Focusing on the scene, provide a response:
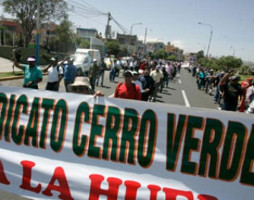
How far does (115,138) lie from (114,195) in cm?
64

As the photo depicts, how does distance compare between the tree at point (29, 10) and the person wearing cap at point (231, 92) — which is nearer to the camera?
the person wearing cap at point (231, 92)

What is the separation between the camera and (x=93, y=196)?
Result: 2.97m

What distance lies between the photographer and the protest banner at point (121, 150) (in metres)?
2.84

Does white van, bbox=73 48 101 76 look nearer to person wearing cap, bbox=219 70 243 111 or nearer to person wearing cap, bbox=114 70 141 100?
person wearing cap, bbox=219 70 243 111

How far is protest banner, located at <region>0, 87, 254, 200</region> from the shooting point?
112 inches

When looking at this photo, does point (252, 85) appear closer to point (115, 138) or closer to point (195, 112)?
point (195, 112)

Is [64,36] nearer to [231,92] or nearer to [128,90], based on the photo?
[231,92]

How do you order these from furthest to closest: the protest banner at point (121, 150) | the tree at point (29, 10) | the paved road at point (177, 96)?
the tree at point (29, 10)
the paved road at point (177, 96)
the protest banner at point (121, 150)

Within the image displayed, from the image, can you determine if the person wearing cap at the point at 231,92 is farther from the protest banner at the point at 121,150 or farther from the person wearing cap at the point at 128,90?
the protest banner at the point at 121,150

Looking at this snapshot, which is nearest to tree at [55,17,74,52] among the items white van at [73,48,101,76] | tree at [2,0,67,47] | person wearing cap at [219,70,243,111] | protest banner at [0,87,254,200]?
tree at [2,0,67,47]

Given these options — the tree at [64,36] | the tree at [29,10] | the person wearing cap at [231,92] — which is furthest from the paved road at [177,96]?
the tree at [64,36]

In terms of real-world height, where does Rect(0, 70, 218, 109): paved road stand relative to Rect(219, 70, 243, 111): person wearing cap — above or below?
below

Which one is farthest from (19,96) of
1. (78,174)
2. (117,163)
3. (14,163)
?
(117,163)

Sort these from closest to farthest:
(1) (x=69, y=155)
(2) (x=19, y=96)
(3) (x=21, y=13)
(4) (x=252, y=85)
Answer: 1. (1) (x=69, y=155)
2. (2) (x=19, y=96)
3. (4) (x=252, y=85)
4. (3) (x=21, y=13)
